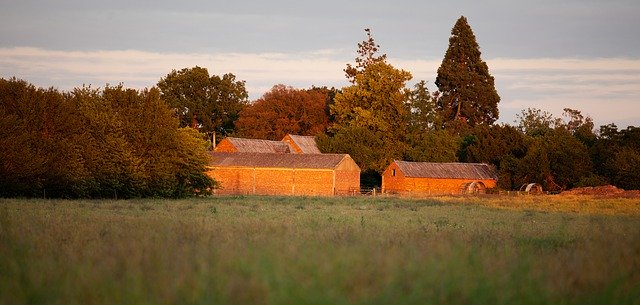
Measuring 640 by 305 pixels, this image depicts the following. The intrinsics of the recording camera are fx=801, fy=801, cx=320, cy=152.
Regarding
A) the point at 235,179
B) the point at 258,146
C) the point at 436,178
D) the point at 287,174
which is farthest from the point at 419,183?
the point at 258,146

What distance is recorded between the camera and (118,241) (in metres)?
15.7

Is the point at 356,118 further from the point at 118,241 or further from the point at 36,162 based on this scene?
the point at 118,241

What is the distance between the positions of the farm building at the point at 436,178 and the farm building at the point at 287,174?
396 cm

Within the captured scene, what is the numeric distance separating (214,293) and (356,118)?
3129 inches

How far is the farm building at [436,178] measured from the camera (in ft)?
253

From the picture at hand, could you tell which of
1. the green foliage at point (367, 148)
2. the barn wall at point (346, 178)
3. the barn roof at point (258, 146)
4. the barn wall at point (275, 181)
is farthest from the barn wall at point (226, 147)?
the barn wall at point (346, 178)

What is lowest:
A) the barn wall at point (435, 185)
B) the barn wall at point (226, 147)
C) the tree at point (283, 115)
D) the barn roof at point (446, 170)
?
the barn wall at point (435, 185)

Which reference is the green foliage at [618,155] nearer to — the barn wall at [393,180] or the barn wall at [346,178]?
the barn wall at [393,180]

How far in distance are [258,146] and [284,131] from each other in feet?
54.6

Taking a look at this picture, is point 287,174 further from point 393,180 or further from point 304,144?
point 304,144

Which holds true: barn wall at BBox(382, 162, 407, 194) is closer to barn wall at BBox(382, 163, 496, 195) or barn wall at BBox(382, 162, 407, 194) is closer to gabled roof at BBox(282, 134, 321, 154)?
barn wall at BBox(382, 163, 496, 195)

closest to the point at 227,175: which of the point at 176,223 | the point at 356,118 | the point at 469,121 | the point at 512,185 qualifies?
the point at 356,118

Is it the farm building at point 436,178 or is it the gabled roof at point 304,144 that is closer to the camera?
the farm building at point 436,178

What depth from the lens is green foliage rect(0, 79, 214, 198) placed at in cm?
4441
